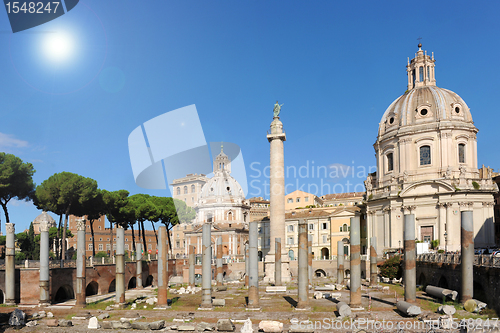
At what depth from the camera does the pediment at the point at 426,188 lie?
55.0 m

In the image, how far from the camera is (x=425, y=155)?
5866 cm

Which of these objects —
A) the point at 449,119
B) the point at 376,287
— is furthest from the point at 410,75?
the point at 376,287

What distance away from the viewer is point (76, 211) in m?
56.3

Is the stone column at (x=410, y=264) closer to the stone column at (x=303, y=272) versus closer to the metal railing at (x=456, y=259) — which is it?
the metal railing at (x=456, y=259)

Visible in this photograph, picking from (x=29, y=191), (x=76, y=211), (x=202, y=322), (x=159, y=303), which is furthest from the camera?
(x=76, y=211)

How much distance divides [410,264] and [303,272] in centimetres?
616

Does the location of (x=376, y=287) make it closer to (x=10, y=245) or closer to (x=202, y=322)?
(x=202, y=322)

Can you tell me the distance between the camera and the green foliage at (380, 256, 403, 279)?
47062mm

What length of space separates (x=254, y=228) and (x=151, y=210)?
44067mm

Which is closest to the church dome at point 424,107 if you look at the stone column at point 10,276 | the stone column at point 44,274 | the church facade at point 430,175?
the church facade at point 430,175

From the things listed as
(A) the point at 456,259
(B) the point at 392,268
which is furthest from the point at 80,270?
(B) the point at 392,268

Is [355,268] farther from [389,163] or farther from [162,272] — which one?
[389,163]

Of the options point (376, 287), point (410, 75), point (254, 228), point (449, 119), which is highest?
point (410, 75)

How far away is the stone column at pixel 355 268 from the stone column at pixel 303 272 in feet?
8.28
